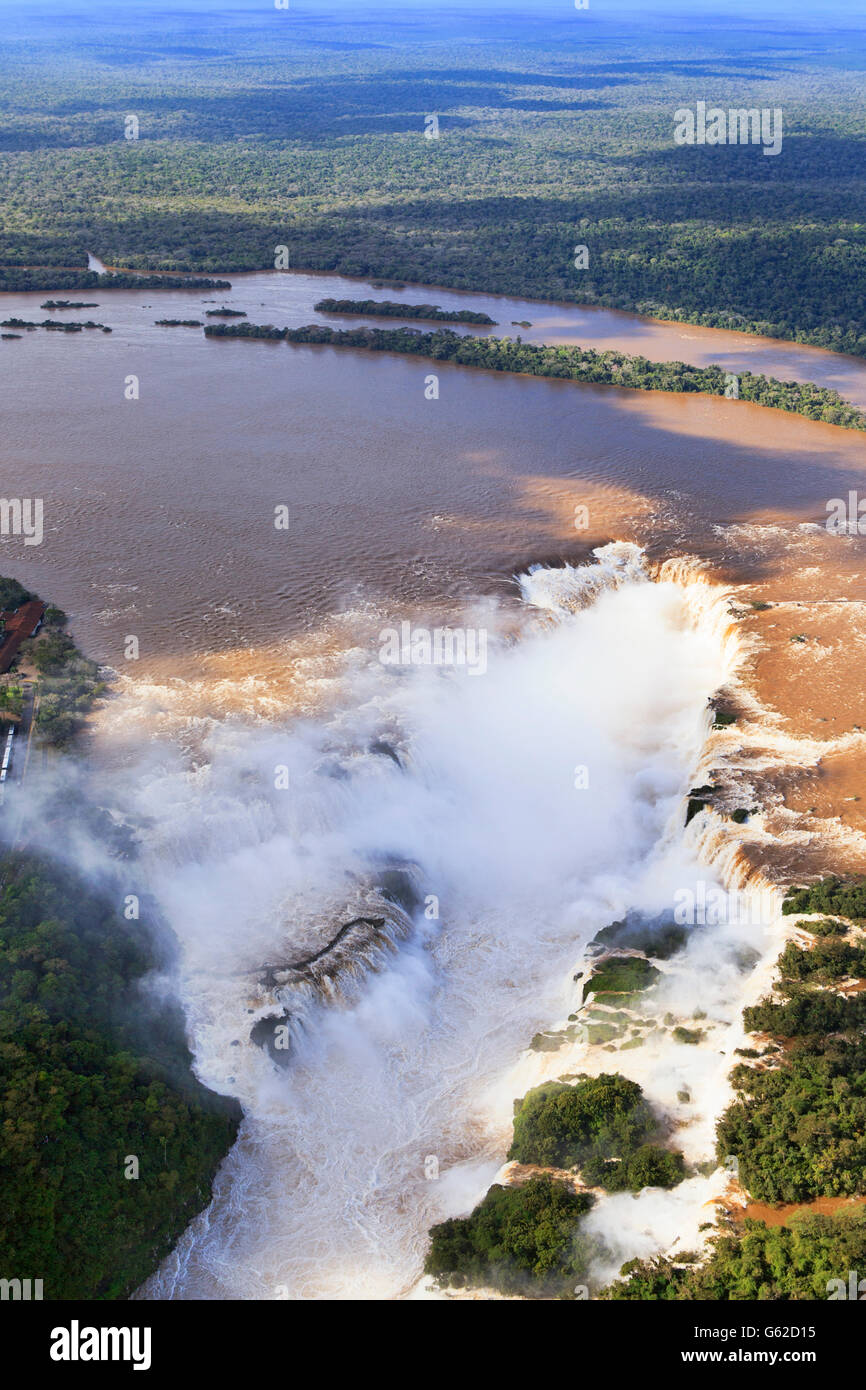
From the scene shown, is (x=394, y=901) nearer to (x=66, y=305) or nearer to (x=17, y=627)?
(x=17, y=627)

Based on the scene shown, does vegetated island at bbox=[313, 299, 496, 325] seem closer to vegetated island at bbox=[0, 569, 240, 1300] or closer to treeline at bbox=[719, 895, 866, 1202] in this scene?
vegetated island at bbox=[0, 569, 240, 1300]

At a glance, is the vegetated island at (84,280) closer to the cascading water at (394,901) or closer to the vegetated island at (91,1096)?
the cascading water at (394,901)

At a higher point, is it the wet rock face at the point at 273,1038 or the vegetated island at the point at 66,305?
the vegetated island at the point at 66,305

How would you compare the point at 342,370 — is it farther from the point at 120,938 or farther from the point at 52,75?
the point at 52,75

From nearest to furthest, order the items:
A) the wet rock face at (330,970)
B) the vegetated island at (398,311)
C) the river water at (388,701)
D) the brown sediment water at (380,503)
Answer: the river water at (388,701) < the wet rock face at (330,970) < the brown sediment water at (380,503) < the vegetated island at (398,311)

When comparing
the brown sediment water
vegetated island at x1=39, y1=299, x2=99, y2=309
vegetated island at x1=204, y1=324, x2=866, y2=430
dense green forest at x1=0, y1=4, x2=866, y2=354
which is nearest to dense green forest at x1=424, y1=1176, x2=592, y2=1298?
the brown sediment water

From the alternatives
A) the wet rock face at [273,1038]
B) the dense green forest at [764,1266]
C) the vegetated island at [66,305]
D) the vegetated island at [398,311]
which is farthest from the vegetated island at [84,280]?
the dense green forest at [764,1266]
